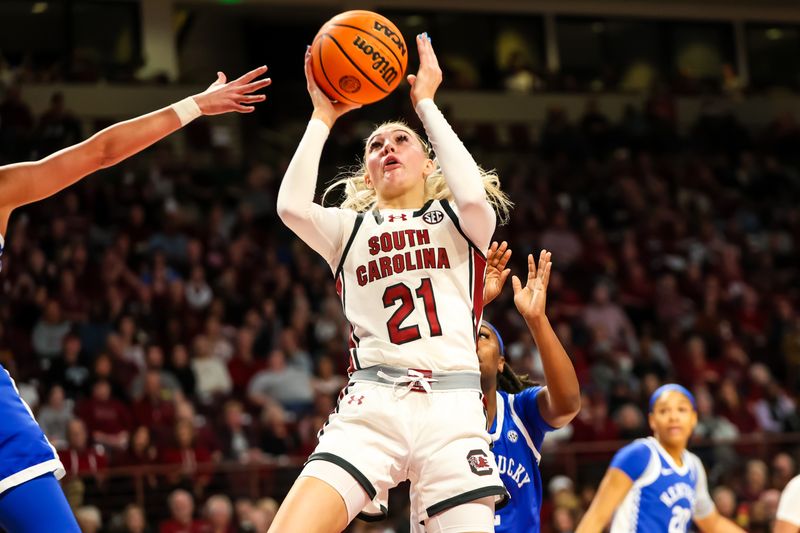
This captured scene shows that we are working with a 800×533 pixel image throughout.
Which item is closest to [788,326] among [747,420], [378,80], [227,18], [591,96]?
[747,420]

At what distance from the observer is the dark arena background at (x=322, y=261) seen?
10.4m

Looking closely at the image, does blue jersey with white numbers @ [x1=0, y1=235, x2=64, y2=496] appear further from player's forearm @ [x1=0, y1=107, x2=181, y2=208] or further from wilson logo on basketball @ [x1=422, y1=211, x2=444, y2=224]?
wilson logo on basketball @ [x1=422, y1=211, x2=444, y2=224]

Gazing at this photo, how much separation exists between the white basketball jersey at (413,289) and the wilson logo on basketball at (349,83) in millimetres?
501

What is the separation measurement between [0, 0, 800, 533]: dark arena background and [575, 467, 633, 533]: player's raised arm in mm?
3487

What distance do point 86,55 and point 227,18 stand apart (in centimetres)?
257

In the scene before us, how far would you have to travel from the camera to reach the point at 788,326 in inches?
582

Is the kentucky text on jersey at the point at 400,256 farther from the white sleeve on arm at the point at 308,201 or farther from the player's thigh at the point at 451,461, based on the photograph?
the player's thigh at the point at 451,461

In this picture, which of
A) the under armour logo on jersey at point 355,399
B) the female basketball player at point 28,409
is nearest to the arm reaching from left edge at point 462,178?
the under armour logo on jersey at point 355,399

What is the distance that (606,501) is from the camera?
6.24 meters

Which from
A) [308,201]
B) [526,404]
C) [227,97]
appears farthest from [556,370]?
[227,97]

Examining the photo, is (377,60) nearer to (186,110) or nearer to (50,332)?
(186,110)

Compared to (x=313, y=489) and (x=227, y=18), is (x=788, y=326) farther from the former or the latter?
(x=313, y=489)

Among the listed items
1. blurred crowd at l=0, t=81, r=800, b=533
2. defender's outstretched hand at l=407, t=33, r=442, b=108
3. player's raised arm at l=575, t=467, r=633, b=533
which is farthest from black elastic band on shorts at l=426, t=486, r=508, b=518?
blurred crowd at l=0, t=81, r=800, b=533

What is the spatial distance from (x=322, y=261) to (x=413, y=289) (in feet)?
33.2
